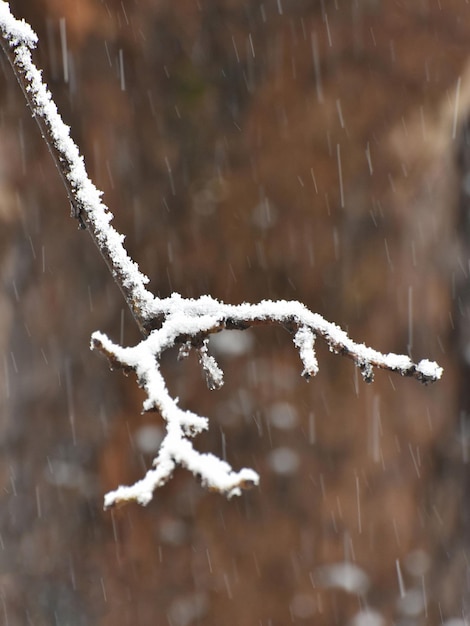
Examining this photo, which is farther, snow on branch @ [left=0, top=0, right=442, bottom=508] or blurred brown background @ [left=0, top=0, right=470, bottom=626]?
blurred brown background @ [left=0, top=0, right=470, bottom=626]

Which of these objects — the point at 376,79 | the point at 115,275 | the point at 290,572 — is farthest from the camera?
the point at 290,572

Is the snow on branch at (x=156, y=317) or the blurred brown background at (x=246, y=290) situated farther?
the blurred brown background at (x=246, y=290)

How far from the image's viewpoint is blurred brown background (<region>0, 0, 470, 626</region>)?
199 cm

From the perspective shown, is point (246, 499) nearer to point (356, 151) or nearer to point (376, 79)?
point (356, 151)

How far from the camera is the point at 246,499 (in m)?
2.11

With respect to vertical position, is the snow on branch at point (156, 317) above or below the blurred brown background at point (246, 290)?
below

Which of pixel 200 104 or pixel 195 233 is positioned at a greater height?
pixel 200 104

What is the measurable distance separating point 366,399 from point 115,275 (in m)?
1.72

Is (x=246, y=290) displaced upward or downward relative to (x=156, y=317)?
upward

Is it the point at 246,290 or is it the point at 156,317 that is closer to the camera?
the point at 156,317

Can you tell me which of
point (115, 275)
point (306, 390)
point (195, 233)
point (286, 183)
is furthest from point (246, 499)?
point (115, 275)

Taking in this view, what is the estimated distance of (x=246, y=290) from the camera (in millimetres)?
2066

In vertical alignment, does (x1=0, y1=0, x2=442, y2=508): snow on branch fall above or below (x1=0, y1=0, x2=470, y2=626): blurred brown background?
below

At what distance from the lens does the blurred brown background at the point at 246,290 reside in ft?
6.54
